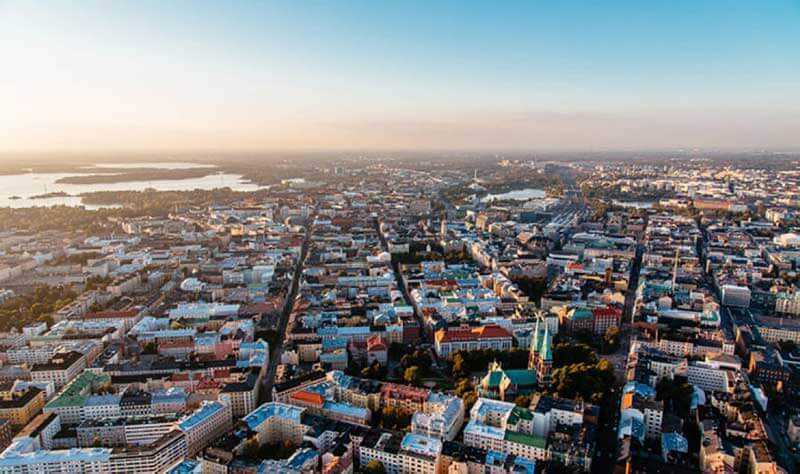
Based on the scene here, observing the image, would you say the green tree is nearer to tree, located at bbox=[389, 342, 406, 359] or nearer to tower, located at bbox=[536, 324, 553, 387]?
tower, located at bbox=[536, 324, 553, 387]

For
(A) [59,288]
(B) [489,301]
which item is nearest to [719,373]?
(B) [489,301]

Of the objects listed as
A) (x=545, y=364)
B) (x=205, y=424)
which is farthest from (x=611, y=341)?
(x=205, y=424)

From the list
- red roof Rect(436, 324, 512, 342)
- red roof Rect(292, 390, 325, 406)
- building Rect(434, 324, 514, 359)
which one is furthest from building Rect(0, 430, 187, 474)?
red roof Rect(436, 324, 512, 342)

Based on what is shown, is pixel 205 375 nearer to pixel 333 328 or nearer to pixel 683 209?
pixel 333 328

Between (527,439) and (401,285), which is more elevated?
(527,439)

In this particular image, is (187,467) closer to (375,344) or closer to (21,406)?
(21,406)

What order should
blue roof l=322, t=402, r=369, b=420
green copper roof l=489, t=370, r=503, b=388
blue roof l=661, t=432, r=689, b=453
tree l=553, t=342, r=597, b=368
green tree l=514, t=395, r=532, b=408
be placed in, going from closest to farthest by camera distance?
blue roof l=661, t=432, r=689, b=453, blue roof l=322, t=402, r=369, b=420, green tree l=514, t=395, r=532, b=408, green copper roof l=489, t=370, r=503, b=388, tree l=553, t=342, r=597, b=368
